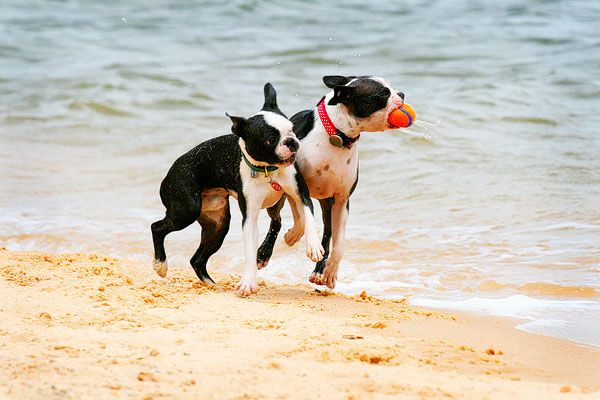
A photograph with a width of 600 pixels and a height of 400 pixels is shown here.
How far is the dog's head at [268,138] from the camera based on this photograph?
15.9 ft

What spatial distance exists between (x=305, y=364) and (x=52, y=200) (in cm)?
700

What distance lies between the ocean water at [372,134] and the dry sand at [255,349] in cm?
88

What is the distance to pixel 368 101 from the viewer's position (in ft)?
16.5

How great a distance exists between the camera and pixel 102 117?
14.8m

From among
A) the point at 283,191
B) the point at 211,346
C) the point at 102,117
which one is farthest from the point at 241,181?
the point at 102,117

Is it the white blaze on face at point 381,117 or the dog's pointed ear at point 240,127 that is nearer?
the dog's pointed ear at point 240,127

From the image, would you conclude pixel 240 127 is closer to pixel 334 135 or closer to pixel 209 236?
pixel 334 135

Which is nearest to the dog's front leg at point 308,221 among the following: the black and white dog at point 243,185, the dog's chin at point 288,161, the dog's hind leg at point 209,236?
the black and white dog at point 243,185

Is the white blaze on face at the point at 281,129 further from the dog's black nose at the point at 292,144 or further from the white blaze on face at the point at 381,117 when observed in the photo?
the white blaze on face at the point at 381,117

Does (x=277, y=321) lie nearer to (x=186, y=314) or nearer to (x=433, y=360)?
(x=186, y=314)

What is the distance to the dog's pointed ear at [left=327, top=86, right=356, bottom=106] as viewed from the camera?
5000 mm

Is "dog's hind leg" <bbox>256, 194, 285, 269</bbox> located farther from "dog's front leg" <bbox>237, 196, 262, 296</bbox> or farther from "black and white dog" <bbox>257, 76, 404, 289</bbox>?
"dog's front leg" <bbox>237, 196, 262, 296</bbox>

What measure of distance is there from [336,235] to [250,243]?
0.72 meters

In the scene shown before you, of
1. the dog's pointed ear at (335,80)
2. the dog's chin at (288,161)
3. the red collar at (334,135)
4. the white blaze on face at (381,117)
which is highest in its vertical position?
the dog's pointed ear at (335,80)
